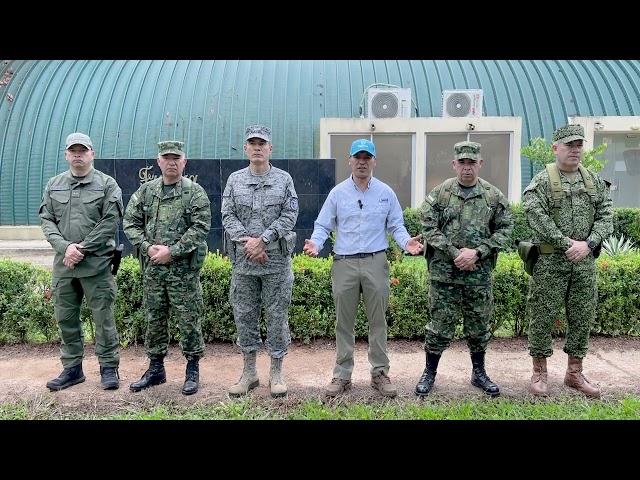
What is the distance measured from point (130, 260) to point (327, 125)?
865cm

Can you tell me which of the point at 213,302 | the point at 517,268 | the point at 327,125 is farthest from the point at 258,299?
the point at 327,125

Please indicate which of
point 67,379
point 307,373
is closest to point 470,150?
point 307,373

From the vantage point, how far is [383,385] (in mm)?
4254

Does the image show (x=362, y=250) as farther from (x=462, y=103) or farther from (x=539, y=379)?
(x=462, y=103)

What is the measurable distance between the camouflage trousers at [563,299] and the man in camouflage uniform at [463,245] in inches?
16.9

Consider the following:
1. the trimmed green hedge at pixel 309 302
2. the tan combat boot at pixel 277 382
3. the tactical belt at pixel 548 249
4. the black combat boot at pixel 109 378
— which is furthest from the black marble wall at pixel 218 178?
the tactical belt at pixel 548 249

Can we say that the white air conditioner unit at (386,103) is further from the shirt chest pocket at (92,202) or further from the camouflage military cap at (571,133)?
the shirt chest pocket at (92,202)

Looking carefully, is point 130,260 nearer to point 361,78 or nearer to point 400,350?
point 400,350

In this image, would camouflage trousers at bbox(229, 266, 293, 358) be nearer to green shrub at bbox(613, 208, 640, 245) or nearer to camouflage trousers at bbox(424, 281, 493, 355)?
camouflage trousers at bbox(424, 281, 493, 355)

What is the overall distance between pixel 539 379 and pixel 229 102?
13.0 metres

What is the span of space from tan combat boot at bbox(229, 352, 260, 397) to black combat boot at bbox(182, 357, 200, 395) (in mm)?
311

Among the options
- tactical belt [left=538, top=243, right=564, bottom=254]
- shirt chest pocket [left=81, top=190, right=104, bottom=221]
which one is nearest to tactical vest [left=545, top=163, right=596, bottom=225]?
tactical belt [left=538, top=243, right=564, bottom=254]

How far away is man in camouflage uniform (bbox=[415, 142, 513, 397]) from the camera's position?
4156 millimetres

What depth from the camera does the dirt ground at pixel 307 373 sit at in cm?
427
